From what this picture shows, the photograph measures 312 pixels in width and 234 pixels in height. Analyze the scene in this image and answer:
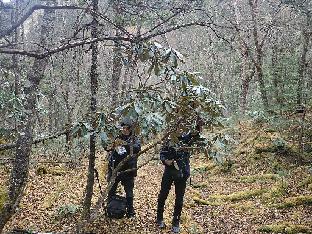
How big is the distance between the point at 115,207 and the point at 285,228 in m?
2.97

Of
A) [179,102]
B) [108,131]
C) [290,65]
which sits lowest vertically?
[108,131]

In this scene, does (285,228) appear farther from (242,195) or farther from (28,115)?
(28,115)

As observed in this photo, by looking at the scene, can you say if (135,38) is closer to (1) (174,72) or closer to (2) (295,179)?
(1) (174,72)

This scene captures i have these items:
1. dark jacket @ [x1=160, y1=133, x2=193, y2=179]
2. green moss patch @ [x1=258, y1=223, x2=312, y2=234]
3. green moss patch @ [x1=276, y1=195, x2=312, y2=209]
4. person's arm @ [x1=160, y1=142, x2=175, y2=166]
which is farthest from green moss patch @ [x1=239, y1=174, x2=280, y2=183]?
person's arm @ [x1=160, y1=142, x2=175, y2=166]

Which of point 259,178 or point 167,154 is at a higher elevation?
point 167,154

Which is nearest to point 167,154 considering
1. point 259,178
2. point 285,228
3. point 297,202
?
point 285,228

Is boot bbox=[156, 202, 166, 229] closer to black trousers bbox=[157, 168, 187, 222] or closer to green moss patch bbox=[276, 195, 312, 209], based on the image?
black trousers bbox=[157, 168, 187, 222]

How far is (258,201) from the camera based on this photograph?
9203 mm

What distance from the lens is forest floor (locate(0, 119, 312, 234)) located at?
23.7 ft

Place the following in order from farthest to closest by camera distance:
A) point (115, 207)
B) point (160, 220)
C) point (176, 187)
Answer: point (160, 220) < point (115, 207) < point (176, 187)

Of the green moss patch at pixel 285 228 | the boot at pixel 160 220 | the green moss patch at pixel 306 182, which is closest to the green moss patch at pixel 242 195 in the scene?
the green moss patch at pixel 306 182

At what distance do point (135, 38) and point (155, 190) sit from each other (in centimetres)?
718

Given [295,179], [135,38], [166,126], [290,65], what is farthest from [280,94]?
[135,38]

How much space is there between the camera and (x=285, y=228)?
7281mm
